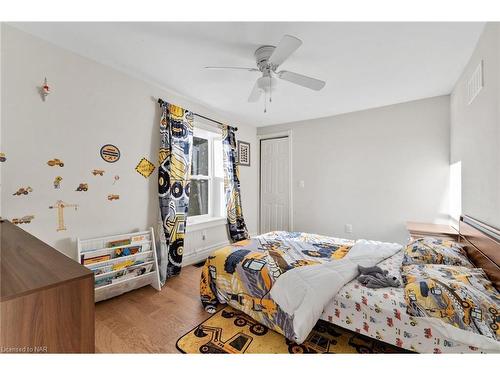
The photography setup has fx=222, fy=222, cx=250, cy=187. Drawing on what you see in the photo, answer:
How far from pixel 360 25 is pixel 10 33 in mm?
2570

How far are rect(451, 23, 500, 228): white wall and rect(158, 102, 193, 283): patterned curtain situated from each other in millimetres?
2812

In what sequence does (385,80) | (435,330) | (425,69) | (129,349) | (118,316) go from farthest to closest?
1. (385,80)
2. (425,69)
3. (118,316)
4. (129,349)
5. (435,330)

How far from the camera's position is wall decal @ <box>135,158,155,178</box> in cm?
249

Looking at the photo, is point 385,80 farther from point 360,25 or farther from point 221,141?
point 221,141

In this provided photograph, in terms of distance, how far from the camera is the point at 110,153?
7.35ft

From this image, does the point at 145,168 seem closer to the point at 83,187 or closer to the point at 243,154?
the point at 83,187

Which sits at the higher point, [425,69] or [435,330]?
[425,69]

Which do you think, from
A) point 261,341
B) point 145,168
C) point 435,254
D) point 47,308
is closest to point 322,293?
point 261,341

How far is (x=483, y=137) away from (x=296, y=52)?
5.18 ft

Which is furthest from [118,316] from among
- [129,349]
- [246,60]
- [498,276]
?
[498,276]

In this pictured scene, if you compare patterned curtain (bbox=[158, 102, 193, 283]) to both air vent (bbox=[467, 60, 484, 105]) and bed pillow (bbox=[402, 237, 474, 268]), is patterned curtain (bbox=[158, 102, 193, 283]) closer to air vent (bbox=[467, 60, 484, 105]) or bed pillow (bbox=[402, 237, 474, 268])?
bed pillow (bbox=[402, 237, 474, 268])

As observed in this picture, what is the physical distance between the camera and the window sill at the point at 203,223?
314cm

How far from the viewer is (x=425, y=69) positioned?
2.20 meters

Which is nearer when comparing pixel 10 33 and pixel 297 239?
pixel 10 33
